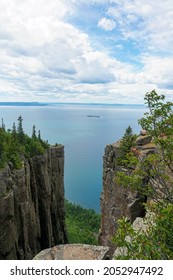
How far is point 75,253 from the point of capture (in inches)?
686

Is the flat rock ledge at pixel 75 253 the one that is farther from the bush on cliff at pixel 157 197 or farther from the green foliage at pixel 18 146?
the green foliage at pixel 18 146

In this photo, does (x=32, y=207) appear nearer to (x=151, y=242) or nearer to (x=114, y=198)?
(x=114, y=198)

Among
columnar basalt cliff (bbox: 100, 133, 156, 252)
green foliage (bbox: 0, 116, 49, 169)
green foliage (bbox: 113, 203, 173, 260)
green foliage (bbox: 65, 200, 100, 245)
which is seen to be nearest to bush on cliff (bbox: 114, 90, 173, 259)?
green foliage (bbox: 113, 203, 173, 260)

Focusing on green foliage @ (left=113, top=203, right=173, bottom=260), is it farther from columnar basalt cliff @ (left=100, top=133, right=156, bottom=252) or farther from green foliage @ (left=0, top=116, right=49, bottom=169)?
green foliage @ (left=0, top=116, right=49, bottom=169)

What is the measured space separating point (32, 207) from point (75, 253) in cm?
3569

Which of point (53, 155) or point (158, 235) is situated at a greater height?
point (158, 235)

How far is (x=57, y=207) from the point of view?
224 ft

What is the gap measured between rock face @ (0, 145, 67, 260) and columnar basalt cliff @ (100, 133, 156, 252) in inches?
507

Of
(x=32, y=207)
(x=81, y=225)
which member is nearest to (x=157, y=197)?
(x=32, y=207)

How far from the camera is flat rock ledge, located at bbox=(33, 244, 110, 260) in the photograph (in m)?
17.1

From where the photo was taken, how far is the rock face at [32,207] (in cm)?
3625
